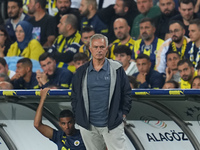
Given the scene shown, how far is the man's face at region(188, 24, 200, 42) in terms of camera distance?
8.13 meters

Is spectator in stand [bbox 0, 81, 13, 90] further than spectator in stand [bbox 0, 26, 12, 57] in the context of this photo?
No

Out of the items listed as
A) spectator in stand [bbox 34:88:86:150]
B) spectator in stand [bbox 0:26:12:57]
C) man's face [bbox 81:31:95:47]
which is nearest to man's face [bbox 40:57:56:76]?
man's face [bbox 81:31:95:47]

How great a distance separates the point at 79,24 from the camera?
9812 millimetres

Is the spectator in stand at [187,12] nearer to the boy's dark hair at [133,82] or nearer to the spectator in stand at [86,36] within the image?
the boy's dark hair at [133,82]

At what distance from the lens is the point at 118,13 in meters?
9.37

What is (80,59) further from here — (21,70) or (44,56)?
(21,70)

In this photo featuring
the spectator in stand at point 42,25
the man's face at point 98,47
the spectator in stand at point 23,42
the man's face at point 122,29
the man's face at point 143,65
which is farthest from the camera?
the spectator in stand at point 42,25

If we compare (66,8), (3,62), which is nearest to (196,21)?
(66,8)

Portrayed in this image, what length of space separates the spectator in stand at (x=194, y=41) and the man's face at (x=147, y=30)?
0.77 m

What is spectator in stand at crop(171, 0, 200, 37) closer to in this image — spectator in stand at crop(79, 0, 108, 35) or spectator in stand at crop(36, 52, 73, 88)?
spectator in stand at crop(79, 0, 108, 35)

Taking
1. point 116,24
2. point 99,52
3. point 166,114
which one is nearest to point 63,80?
point 116,24

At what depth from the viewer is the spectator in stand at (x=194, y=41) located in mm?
8133

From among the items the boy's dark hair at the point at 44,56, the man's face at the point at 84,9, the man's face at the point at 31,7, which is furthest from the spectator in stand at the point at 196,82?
the man's face at the point at 31,7

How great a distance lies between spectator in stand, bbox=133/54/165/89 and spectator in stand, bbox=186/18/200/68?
1.93ft
